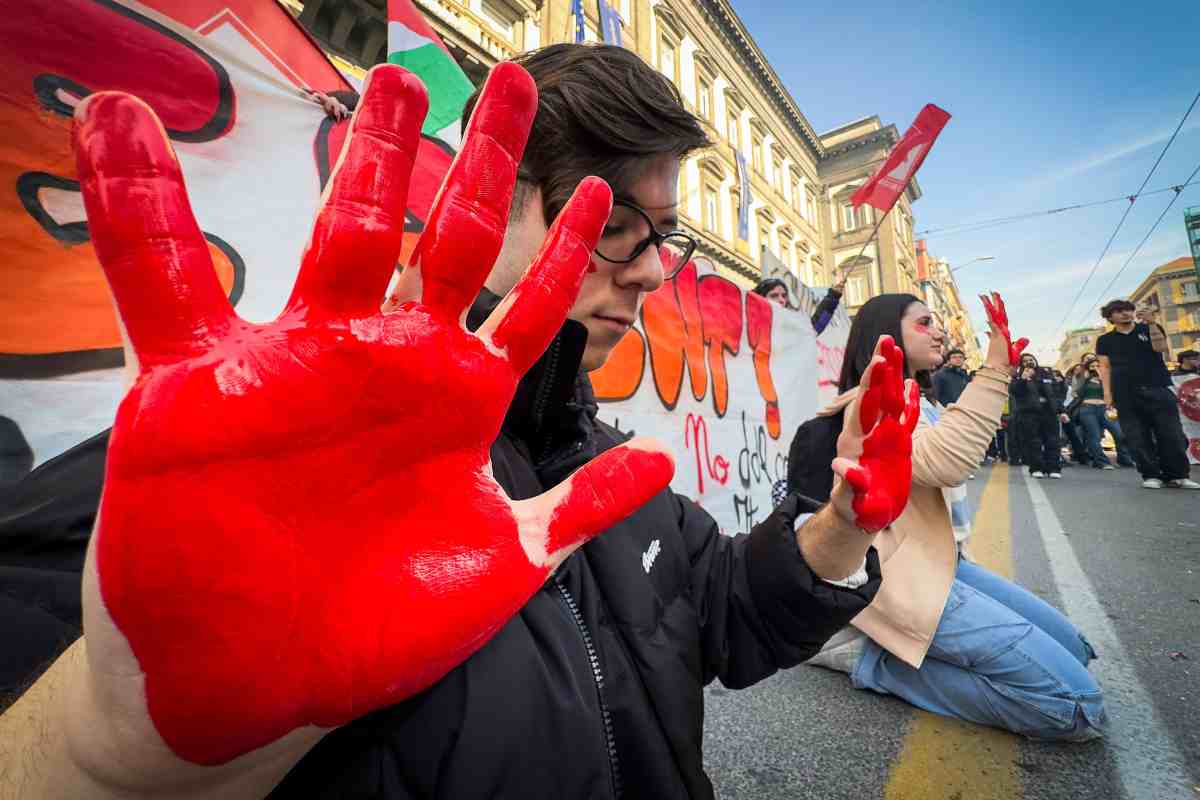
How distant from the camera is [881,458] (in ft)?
3.03

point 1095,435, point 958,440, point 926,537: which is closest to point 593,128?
point 958,440

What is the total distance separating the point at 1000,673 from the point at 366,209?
7.21ft

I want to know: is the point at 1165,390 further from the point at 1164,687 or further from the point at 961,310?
the point at 961,310

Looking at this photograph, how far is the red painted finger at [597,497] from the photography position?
23.5 inches

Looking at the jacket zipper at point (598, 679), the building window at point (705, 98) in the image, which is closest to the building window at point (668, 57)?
the building window at point (705, 98)

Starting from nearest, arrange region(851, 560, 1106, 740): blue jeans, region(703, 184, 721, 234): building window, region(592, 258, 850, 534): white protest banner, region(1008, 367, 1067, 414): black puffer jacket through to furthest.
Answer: region(851, 560, 1106, 740): blue jeans → region(592, 258, 850, 534): white protest banner → region(1008, 367, 1067, 414): black puffer jacket → region(703, 184, 721, 234): building window

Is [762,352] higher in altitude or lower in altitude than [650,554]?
higher

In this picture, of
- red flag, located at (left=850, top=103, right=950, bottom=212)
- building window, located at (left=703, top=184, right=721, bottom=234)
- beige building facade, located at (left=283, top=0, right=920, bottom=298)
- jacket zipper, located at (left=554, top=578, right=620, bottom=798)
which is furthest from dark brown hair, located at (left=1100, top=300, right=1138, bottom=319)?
building window, located at (left=703, top=184, right=721, bottom=234)

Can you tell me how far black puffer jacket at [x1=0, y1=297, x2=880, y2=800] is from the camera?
0.53 meters

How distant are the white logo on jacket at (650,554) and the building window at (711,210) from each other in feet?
52.1

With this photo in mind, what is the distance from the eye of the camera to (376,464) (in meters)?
0.48

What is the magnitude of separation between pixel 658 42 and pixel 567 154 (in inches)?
619

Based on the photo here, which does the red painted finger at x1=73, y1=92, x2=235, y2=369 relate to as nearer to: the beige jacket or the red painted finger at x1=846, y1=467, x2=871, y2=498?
the red painted finger at x1=846, y1=467, x2=871, y2=498

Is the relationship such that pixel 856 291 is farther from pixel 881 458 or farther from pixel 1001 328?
pixel 881 458
